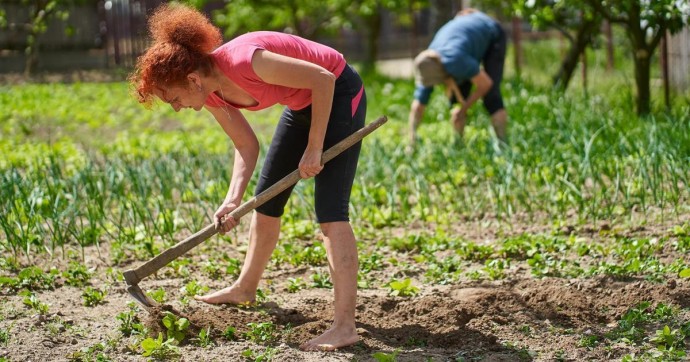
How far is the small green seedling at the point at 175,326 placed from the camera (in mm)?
3435

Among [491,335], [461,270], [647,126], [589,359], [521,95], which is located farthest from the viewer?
[521,95]

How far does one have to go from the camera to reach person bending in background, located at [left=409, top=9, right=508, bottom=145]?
669 centimetres

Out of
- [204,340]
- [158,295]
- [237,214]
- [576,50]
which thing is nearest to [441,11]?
[576,50]

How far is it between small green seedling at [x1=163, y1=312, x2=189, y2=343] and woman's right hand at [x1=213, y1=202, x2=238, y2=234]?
0.37 meters

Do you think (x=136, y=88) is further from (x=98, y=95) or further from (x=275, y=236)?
(x=98, y=95)

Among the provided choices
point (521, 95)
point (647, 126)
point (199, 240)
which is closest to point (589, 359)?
point (199, 240)

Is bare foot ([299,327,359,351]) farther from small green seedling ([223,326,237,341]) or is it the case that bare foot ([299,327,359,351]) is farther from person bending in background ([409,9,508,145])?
person bending in background ([409,9,508,145])

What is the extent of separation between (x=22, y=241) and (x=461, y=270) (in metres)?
2.07

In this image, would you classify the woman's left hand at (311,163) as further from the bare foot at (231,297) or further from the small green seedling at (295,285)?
the small green seedling at (295,285)

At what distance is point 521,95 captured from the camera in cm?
895

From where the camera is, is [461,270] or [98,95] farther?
[98,95]

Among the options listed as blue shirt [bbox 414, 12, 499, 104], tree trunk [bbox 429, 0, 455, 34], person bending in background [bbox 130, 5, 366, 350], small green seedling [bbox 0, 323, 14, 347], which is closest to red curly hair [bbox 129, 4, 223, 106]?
person bending in background [bbox 130, 5, 366, 350]

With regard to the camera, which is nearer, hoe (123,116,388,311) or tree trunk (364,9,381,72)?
hoe (123,116,388,311)

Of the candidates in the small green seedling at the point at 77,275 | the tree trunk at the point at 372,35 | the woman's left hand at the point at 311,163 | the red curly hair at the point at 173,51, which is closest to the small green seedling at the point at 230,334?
the woman's left hand at the point at 311,163
